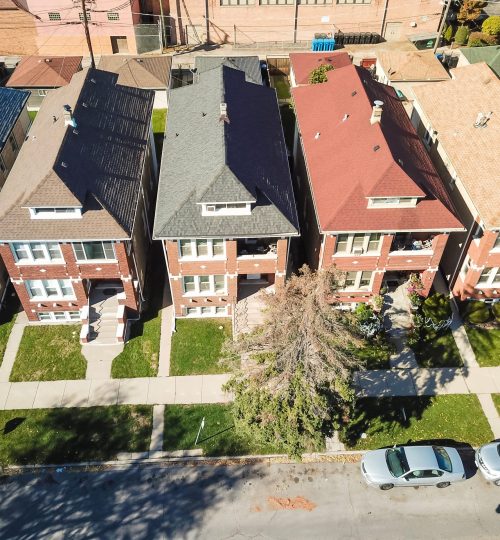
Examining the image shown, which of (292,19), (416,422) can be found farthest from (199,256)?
(292,19)

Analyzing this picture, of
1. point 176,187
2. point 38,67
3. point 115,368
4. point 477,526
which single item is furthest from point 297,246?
point 38,67

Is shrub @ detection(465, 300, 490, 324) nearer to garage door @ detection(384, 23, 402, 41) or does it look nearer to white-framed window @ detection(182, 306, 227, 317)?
white-framed window @ detection(182, 306, 227, 317)

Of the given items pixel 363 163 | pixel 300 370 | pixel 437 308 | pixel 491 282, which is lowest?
pixel 437 308

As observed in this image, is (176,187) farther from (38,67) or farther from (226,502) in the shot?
(38,67)

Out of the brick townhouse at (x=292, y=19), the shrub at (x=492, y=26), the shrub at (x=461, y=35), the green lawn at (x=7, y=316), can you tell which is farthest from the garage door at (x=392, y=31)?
the green lawn at (x=7, y=316)

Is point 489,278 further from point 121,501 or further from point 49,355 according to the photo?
point 49,355

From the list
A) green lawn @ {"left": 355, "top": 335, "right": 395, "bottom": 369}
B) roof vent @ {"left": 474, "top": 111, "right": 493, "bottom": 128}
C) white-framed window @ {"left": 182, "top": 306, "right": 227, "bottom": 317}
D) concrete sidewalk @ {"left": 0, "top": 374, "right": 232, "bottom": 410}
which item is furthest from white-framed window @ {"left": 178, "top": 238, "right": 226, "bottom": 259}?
roof vent @ {"left": 474, "top": 111, "right": 493, "bottom": 128}
